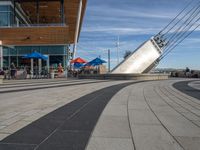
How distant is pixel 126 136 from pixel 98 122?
1366mm

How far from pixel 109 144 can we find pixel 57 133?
114 cm

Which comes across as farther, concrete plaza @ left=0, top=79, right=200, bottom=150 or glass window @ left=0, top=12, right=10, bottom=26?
glass window @ left=0, top=12, right=10, bottom=26

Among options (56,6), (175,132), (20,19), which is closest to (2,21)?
(20,19)

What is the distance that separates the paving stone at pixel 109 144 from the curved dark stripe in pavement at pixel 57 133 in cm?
14

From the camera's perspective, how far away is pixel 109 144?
542cm

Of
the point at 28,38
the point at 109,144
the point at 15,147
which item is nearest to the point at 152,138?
the point at 109,144

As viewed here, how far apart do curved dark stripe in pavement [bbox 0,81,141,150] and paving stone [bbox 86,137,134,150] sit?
0.45ft

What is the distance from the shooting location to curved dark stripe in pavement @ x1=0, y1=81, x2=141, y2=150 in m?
5.20

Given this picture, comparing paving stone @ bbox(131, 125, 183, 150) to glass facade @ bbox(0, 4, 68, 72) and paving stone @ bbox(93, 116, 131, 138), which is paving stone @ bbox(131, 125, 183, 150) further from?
glass facade @ bbox(0, 4, 68, 72)

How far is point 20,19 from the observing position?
4394cm

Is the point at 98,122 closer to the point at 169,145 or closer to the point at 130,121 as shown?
the point at 130,121

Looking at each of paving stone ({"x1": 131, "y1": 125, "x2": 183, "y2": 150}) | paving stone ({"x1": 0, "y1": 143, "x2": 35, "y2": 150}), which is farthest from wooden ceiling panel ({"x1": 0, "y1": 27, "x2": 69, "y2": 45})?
paving stone ({"x1": 0, "y1": 143, "x2": 35, "y2": 150})

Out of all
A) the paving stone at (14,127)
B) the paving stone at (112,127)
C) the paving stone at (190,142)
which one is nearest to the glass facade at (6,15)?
the paving stone at (112,127)

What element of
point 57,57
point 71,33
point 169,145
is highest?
point 71,33
